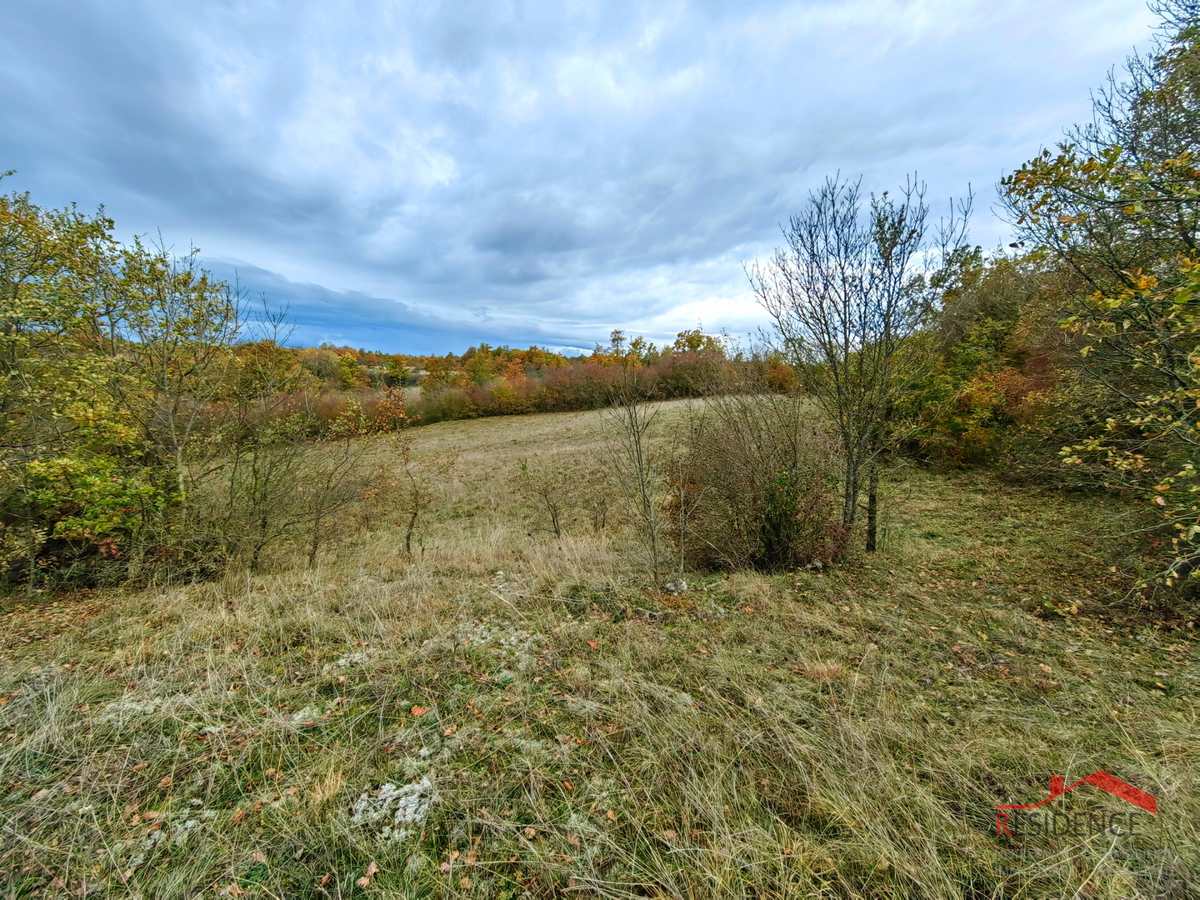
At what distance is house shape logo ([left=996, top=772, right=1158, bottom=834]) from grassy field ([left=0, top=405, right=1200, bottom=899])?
37 millimetres

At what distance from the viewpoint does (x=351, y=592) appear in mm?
4875

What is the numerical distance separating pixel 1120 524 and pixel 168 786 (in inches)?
444

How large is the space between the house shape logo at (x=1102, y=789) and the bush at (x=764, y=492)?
3.74 m

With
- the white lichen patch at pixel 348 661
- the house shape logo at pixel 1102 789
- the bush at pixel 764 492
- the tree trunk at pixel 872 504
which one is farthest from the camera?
the tree trunk at pixel 872 504

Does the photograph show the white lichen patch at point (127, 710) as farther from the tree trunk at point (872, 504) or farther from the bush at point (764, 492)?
the tree trunk at point (872, 504)

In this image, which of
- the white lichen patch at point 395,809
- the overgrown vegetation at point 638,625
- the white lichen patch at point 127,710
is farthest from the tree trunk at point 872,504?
the white lichen patch at point 127,710

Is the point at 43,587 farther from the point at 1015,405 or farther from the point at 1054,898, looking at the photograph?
the point at 1015,405

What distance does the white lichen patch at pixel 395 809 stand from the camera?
6.53 ft

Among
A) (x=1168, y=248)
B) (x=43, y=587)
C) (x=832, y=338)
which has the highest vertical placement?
(x=1168, y=248)

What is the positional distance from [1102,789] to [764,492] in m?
3.92

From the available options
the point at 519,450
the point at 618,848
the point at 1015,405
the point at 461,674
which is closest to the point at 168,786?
the point at 461,674

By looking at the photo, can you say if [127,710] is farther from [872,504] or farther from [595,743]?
[872,504]

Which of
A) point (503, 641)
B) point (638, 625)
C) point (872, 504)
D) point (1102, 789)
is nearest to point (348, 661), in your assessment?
point (503, 641)

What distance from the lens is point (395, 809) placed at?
6.87 feet
